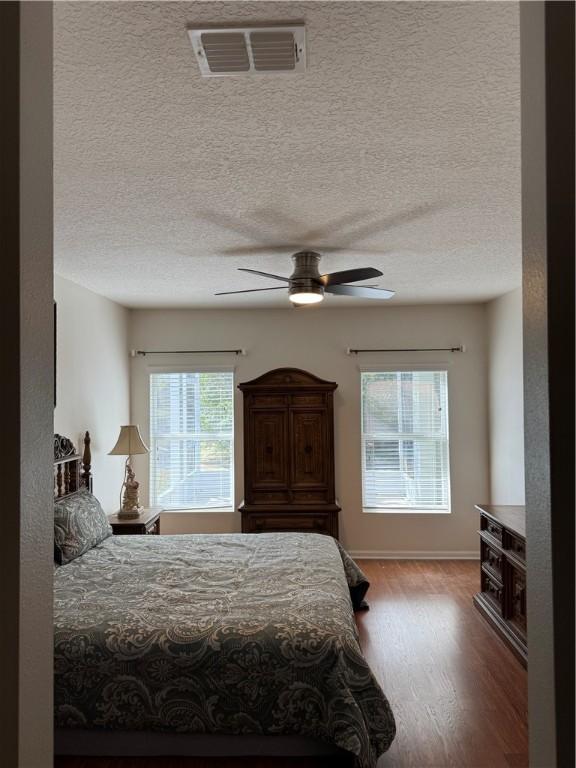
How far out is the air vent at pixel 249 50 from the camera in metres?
1.43

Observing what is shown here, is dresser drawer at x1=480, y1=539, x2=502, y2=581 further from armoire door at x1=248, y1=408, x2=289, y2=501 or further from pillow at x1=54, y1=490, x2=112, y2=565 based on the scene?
pillow at x1=54, y1=490, x2=112, y2=565

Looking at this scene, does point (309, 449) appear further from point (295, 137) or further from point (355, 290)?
point (295, 137)

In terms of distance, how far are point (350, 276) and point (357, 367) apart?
2.76 meters

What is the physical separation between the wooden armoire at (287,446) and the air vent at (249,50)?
13.2ft

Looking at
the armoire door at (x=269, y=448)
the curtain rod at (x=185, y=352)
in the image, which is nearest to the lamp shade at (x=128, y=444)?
the armoire door at (x=269, y=448)

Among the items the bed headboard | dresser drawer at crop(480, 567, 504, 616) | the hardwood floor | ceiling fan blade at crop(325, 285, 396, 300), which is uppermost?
ceiling fan blade at crop(325, 285, 396, 300)

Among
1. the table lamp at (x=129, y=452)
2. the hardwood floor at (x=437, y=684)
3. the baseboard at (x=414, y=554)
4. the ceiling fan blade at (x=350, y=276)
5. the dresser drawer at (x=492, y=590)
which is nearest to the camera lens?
the hardwood floor at (x=437, y=684)

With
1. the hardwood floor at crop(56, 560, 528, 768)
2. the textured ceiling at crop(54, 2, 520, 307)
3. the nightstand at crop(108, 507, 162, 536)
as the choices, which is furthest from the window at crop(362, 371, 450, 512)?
the nightstand at crop(108, 507, 162, 536)

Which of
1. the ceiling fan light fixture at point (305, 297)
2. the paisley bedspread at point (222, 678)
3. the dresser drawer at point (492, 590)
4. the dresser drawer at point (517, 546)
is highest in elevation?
the ceiling fan light fixture at point (305, 297)

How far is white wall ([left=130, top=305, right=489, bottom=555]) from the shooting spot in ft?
19.1

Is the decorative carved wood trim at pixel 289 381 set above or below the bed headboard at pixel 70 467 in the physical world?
above

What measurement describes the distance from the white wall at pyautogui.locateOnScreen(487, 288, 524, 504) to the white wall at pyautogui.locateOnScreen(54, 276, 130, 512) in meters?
3.92

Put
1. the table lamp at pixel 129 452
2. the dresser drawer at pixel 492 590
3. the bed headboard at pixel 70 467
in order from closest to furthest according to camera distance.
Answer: the dresser drawer at pixel 492 590 < the bed headboard at pixel 70 467 < the table lamp at pixel 129 452

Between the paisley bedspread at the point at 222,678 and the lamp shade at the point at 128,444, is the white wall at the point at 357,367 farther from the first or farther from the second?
the paisley bedspread at the point at 222,678
